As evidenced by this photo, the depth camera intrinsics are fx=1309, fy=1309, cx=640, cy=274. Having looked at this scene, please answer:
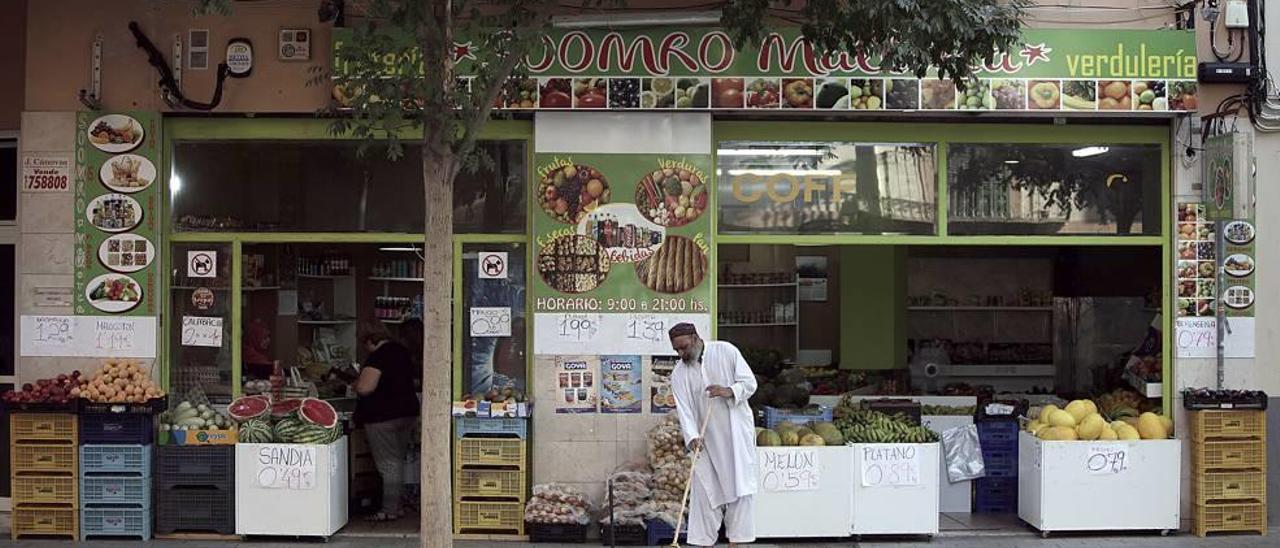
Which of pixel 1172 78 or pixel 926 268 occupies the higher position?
pixel 1172 78

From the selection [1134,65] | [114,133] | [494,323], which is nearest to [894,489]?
[494,323]

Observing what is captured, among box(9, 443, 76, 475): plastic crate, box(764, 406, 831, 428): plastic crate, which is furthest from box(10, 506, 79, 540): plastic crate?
box(764, 406, 831, 428): plastic crate

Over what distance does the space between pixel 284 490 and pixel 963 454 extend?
18.7 ft

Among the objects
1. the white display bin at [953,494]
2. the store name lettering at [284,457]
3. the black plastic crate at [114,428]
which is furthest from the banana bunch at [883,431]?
the black plastic crate at [114,428]

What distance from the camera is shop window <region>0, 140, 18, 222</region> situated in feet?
37.9

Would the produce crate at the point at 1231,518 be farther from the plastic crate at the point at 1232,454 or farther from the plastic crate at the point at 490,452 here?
the plastic crate at the point at 490,452

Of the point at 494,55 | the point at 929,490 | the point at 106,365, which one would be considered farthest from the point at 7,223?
the point at 929,490

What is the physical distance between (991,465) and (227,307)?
670 centimetres

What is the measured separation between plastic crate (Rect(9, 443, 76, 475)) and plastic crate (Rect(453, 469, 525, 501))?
9.93 feet

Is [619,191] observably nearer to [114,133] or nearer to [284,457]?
[284,457]

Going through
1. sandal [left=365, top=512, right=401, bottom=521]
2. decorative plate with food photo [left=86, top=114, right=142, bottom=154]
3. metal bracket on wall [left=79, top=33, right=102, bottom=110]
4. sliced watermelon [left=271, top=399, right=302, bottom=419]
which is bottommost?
sandal [left=365, top=512, right=401, bottom=521]

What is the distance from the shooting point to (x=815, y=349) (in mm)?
15273

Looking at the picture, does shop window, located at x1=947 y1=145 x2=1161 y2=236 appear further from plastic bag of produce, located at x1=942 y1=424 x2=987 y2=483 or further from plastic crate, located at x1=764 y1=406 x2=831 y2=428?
plastic crate, located at x1=764 y1=406 x2=831 y2=428

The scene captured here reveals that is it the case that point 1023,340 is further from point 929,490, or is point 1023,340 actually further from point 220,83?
point 220,83
